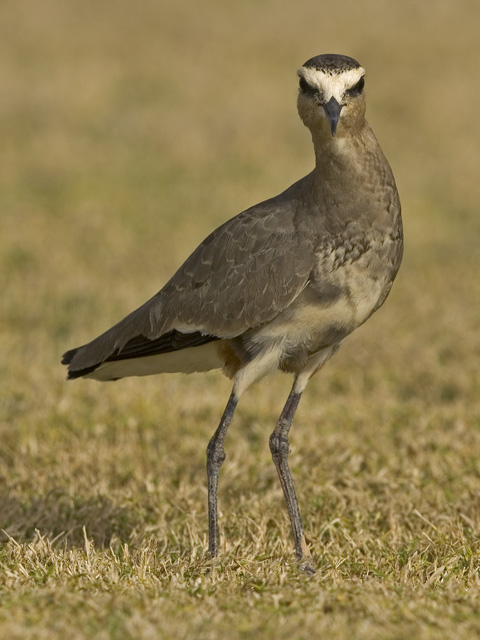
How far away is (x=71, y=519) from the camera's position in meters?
5.76

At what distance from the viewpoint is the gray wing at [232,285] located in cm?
477

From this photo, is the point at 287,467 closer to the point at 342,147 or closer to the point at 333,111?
the point at 342,147

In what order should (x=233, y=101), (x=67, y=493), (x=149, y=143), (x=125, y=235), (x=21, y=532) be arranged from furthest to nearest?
(x=233, y=101), (x=149, y=143), (x=125, y=235), (x=67, y=493), (x=21, y=532)

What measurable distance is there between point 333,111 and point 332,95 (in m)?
0.10

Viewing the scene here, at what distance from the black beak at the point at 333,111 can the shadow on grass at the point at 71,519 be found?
2632mm

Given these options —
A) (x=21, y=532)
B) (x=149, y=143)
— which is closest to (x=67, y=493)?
(x=21, y=532)

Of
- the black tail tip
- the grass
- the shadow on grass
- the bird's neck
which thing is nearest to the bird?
the bird's neck

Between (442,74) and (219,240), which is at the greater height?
(442,74)

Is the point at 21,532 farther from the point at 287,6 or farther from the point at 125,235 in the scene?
the point at 287,6

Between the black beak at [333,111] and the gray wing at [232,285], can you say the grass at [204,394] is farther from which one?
the black beak at [333,111]

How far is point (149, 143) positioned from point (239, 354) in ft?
44.7

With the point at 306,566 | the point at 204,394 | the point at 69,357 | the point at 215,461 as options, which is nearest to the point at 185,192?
the point at 204,394

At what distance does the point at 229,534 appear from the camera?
5578 mm

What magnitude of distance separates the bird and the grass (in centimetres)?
70
